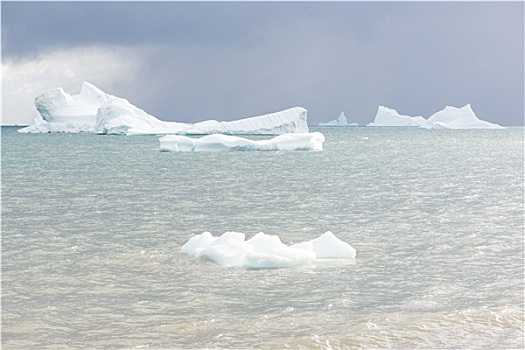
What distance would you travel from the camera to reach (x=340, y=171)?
24031mm

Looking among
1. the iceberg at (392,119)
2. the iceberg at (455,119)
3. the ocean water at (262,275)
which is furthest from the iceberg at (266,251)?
the iceberg at (392,119)

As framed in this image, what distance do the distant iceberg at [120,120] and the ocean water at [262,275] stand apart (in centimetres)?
3594

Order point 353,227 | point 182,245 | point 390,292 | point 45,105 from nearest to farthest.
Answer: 1. point 390,292
2. point 182,245
3. point 353,227
4. point 45,105

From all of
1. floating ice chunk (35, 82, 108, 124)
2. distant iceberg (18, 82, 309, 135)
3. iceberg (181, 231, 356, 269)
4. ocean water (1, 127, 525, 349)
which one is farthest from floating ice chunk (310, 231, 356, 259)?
floating ice chunk (35, 82, 108, 124)

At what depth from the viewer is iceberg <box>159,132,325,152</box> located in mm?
37312

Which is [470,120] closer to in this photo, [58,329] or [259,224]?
[259,224]

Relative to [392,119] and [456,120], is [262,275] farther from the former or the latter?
[392,119]

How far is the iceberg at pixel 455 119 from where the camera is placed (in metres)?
93.4

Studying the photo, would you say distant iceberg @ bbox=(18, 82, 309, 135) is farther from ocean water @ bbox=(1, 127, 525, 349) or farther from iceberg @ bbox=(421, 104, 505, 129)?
iceberg @ bbox=(421, 104, 505, 129)

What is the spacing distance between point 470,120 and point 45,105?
58.1 metres

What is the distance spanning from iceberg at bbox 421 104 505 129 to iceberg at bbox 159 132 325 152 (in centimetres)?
6027

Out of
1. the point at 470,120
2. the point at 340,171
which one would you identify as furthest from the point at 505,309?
the point at 470,120

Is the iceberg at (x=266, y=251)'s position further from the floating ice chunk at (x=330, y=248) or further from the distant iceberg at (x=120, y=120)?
the distant iceberg at (x=120, y=120)

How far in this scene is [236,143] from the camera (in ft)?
122
